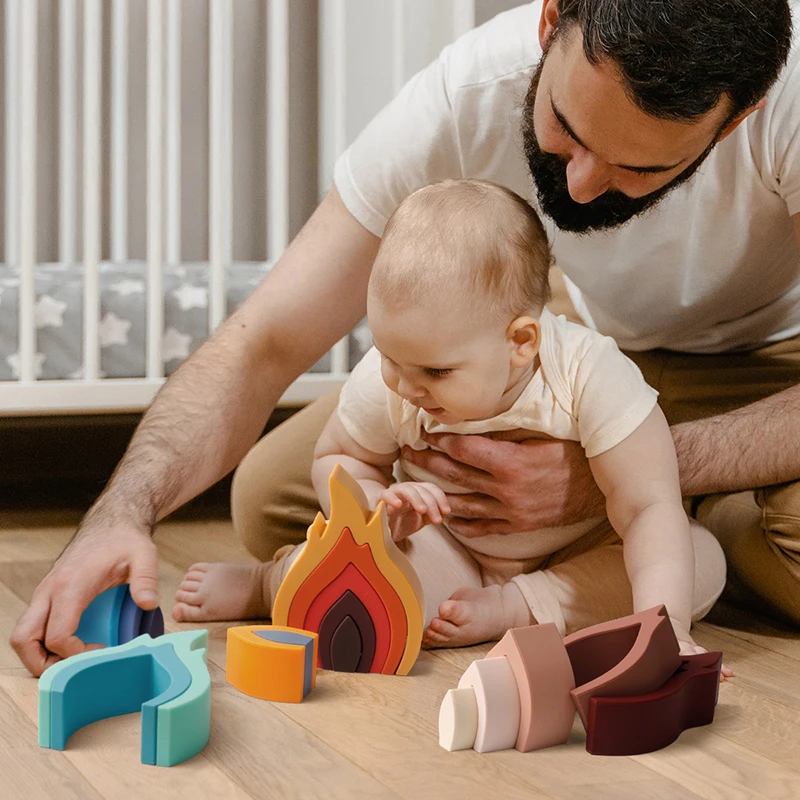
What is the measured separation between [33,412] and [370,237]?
2.51 feet

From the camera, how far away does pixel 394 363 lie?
1032 millimetres

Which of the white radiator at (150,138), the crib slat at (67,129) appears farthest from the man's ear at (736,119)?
the crib slat at (67,129)

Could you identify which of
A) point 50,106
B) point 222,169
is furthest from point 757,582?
point 50,106

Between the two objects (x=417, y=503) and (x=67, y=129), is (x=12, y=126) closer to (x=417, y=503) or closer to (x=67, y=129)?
(x=67, y=129)

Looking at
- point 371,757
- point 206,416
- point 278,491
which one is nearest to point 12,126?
point 278,491

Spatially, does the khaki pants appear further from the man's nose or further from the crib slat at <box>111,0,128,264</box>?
the crib slat at <box>111,0,128,264</box>

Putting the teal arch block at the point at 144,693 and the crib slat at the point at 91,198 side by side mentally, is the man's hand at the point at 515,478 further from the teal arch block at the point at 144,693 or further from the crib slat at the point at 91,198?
the crib slat at the point at 91,198

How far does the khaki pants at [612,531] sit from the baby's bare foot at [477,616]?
2cm

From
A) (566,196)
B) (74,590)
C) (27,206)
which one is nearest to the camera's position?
(74,590)

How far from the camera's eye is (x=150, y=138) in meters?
1.84

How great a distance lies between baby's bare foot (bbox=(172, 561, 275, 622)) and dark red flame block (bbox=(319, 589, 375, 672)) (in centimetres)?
18

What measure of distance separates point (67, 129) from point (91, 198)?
0.82m

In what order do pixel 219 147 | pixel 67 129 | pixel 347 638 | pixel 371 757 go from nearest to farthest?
pixel 371 757 < pixel 347 638 < pixel 219 147 < pixel 67 129

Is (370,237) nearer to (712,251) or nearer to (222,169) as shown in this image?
(712,251)
